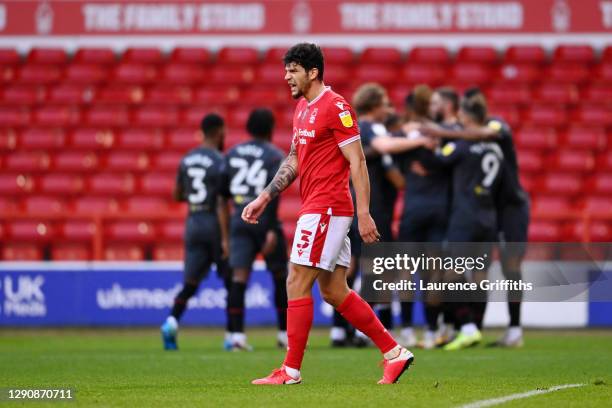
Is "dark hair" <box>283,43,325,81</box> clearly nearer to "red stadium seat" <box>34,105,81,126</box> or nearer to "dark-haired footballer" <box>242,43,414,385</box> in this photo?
"dark-haired footballer" <box>242,43,414,385</box>

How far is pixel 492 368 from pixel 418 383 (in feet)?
4.69

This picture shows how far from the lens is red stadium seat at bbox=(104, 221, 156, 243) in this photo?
48.6 feet

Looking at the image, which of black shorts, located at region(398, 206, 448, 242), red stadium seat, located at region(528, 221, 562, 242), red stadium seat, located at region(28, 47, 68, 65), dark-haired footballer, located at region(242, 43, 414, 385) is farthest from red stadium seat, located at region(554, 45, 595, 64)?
dark-haired footballer, located at region(242, 43, 414, 385)

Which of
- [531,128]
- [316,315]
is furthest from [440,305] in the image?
[531,128]

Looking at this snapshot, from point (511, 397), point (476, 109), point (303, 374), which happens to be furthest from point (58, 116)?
point (511, 397)

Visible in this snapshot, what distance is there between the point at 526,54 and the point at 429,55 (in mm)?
1617

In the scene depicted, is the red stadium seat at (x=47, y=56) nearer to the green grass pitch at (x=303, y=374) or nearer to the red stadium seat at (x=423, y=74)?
the red stadium seat at (x=423, y=74)

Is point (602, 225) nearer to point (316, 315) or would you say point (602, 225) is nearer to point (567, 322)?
point (567, 322)

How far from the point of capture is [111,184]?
55.1 ft

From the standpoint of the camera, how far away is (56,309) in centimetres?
1349

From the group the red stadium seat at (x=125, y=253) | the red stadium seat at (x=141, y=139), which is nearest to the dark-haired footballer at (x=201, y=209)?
the red stadium seat at (x=125, y=253)

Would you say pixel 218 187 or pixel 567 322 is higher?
pixel 218 187

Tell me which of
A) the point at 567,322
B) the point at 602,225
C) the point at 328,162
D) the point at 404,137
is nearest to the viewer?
the point at 328,162

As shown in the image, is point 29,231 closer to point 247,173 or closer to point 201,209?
point 201,209
